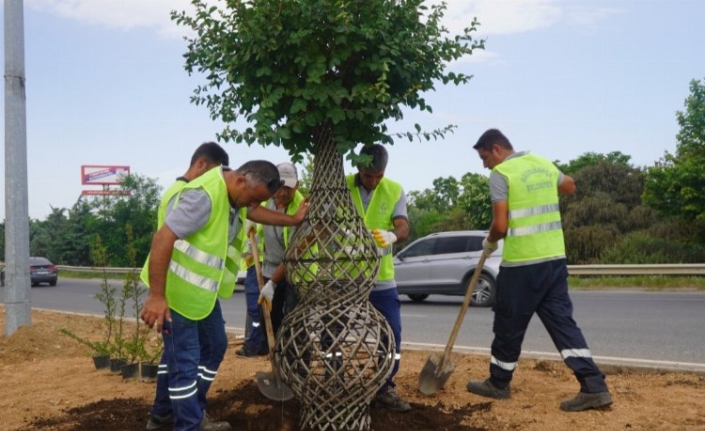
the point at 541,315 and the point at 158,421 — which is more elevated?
the point at 541,315

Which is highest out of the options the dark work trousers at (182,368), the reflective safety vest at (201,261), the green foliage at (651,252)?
the reflective safety vest at (201,261)

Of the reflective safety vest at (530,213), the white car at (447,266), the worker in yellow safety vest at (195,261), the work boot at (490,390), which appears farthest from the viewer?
the white car at (447,266)

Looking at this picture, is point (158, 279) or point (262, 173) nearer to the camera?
point (158, 279)

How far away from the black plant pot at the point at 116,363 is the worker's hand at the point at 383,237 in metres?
2.91

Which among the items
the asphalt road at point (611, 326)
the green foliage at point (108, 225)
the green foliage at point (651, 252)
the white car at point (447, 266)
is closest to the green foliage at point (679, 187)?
the green foliage at point (651, 252)

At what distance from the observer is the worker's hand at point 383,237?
189 inches

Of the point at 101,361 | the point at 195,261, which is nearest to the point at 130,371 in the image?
the point at 101,361

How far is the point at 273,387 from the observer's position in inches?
194

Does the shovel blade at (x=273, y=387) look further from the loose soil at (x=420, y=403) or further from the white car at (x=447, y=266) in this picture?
the white car at (x=447, y=266)

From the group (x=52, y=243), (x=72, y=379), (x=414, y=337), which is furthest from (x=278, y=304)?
(x=52, y=243)

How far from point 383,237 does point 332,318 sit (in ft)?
2.78

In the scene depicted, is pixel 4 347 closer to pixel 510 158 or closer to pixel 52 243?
Result: pixel 510 158

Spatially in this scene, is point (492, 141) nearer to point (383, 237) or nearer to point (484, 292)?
point (383, 237)

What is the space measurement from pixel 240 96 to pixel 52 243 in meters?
52.3
